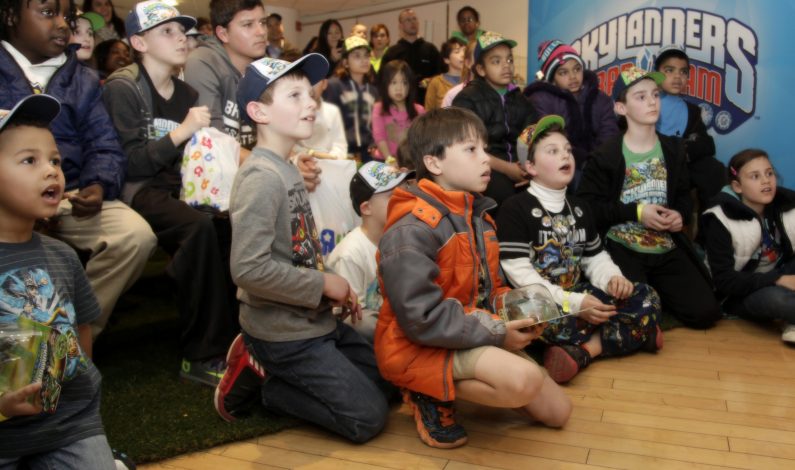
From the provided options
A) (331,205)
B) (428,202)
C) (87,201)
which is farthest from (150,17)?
(428,202)

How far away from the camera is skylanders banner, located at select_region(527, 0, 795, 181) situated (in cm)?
431

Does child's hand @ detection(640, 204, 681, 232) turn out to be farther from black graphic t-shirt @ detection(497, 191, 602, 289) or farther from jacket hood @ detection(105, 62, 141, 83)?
jacket hood @ detection(105, 62, 141, 83)

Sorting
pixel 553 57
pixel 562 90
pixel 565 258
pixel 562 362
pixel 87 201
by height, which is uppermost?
pixel 553 57

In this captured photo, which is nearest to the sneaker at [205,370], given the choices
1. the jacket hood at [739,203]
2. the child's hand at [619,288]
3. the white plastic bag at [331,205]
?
the white plastic bag at [331,205]

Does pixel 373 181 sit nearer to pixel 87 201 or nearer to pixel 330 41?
pixel 87 201

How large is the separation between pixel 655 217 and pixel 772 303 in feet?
2.13

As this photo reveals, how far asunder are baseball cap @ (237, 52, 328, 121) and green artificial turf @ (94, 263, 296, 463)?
3.50 feet

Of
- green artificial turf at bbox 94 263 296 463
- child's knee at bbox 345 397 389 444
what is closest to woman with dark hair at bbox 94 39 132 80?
green artificial turf at bbox 94 263 296 463

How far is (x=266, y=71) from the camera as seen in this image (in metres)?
2.52

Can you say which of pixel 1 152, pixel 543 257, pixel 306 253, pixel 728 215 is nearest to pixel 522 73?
pixel 728 215

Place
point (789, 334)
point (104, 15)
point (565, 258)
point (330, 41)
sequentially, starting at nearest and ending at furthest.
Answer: point (565, 258) < point (789, 334) < point (104, 15) < point (330, 41)

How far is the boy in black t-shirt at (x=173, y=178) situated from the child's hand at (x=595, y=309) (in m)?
1.37

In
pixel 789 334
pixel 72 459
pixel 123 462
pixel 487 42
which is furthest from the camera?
pixel 487 42

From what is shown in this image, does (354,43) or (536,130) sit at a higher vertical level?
(354,43)
